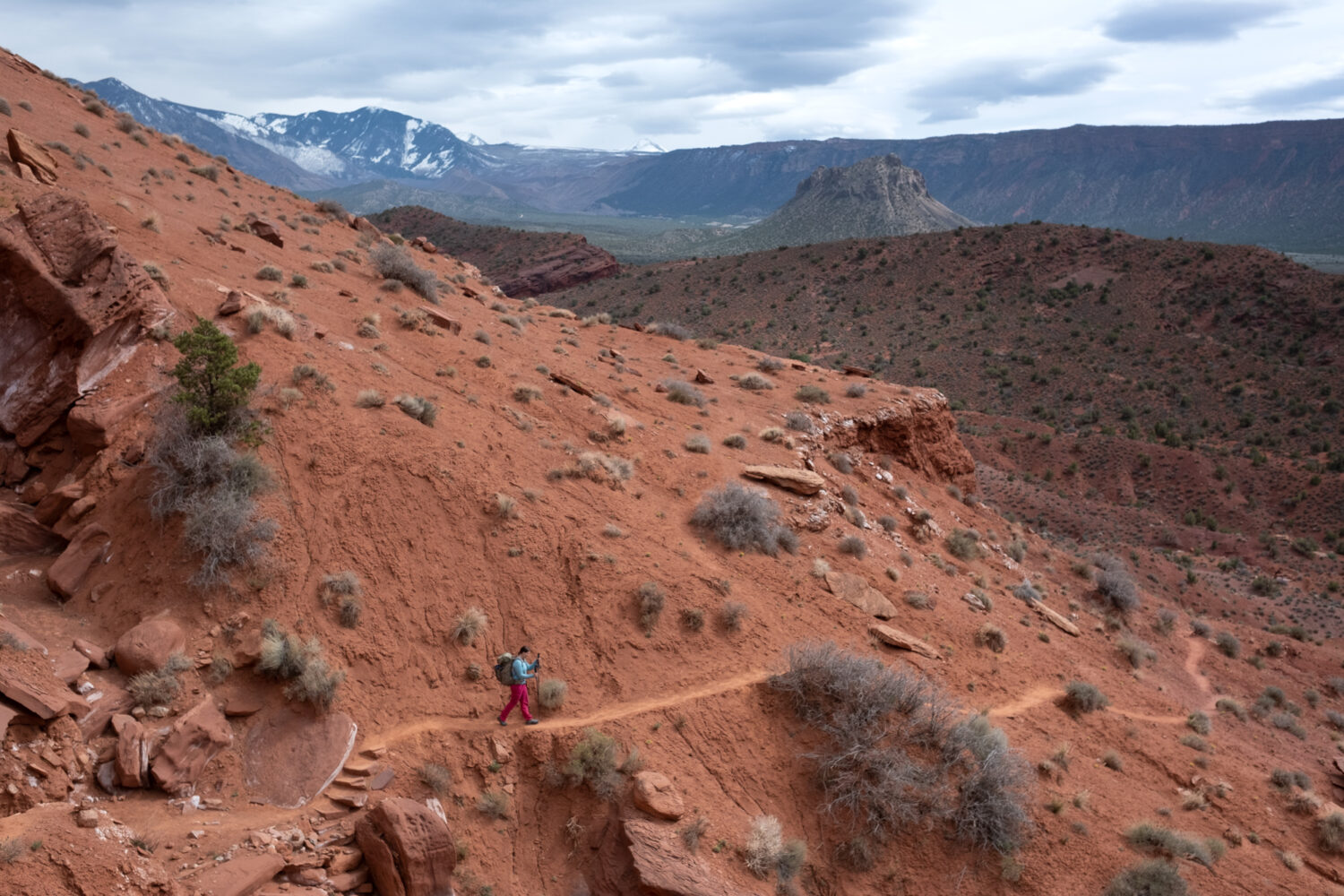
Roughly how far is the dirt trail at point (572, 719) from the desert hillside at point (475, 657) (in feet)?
0.22

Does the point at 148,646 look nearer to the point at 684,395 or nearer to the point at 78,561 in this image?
the point at 78,561

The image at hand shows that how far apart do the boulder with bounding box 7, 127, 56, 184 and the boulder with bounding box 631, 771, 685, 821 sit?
1777 cm

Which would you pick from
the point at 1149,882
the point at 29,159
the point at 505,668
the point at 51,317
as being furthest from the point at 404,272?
the point at 1149,882

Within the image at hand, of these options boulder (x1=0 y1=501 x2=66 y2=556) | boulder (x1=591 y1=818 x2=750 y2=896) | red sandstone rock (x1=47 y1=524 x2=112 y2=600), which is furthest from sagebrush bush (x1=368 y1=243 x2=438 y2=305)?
boulder (x1=591 y1=818 x2=750 y2=896)

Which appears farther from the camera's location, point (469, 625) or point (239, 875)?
point (469, 625)

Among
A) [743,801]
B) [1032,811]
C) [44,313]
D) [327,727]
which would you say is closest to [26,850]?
[327,727]

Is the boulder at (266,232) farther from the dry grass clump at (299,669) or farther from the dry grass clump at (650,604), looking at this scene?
the dry grass clump at (650,604)

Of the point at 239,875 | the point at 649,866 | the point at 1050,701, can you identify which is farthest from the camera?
the point at 1050,701

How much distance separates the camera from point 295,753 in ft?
31.6

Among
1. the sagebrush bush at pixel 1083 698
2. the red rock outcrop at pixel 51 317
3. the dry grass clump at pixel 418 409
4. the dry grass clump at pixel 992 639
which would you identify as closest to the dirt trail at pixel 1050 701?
the sagebrush bush at pixel 1083 698

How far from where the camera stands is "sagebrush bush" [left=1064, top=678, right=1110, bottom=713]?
13.8m

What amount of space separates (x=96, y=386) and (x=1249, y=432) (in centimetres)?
5118

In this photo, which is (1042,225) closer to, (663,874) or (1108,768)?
(1108,768)

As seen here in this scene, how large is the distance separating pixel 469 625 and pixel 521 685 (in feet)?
4.80
